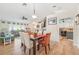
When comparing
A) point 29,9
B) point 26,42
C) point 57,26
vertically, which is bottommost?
point 26,42

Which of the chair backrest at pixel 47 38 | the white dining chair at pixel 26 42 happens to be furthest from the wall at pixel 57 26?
the white dining chair at pixel 26 42

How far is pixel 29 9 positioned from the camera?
106 inches

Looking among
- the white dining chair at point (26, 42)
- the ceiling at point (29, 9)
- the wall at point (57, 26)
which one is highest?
the ceiling at point (29, 9)

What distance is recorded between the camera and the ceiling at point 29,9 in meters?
2.66

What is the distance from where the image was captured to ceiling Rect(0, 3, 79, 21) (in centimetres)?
266

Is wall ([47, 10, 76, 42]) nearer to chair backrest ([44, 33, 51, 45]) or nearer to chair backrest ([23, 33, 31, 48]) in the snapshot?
chair backrest ([44, 33, 51, 45])

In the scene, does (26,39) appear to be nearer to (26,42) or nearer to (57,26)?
(26,42)

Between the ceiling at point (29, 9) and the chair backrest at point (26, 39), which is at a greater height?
the ceiling at point (29, 9)

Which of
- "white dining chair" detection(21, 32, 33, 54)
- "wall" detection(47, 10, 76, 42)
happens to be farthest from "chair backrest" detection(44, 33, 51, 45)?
"white dining chair" detection(21, 32, 33, 54)

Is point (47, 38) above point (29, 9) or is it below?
below

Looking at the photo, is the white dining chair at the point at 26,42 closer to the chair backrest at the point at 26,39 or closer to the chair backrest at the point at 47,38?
the chair backrest at the point at 26,39

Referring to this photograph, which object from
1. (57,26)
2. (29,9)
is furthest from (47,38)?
(29,9)

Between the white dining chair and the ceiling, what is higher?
the ceiling
